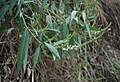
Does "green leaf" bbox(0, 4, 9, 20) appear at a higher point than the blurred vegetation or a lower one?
higher

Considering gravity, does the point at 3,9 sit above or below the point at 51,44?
above

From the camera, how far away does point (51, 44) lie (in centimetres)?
95

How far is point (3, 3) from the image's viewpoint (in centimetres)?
104

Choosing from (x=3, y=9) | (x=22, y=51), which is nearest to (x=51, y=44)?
(x=22, y=51)

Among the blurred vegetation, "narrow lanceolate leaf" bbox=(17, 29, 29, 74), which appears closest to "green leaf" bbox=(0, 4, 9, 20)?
the blurred vegetation

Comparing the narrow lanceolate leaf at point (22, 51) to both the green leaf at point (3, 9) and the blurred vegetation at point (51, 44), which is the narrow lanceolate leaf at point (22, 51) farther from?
the green leaf at point (3, 9)

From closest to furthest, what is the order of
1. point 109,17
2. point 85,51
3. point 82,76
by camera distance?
1. point 82,76
2. point 85,51
3. point 109,17

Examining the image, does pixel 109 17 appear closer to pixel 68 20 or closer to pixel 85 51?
pixel 85 51

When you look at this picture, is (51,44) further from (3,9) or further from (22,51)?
(3,9)

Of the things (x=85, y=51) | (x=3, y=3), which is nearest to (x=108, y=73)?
(x=85, y=51)

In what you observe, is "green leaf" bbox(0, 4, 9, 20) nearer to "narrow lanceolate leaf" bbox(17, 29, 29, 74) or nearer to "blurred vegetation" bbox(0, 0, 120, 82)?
"blurred vegetation" bbox(0, 0, 120, 82)

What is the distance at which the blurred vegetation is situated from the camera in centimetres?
98

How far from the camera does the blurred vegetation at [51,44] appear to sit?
3.20 ft

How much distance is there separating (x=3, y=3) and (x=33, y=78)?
42cm
